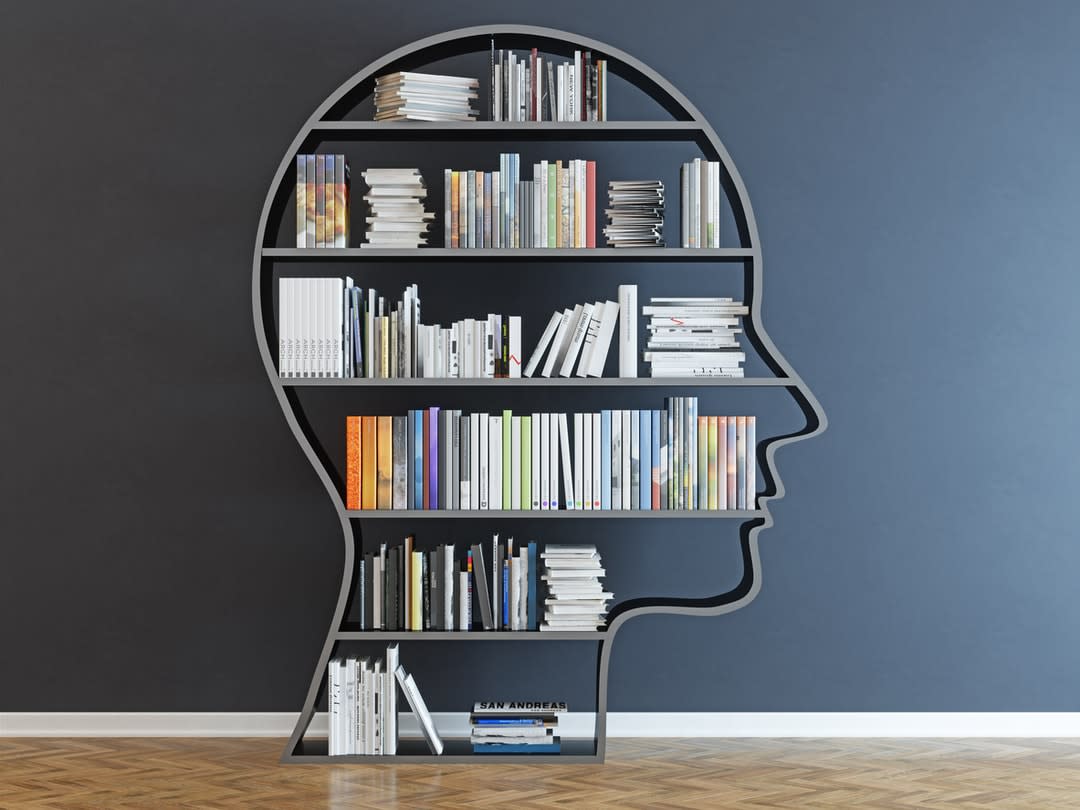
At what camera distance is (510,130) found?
323cm

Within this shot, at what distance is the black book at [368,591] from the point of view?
124 inches

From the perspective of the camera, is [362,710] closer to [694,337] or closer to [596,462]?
[596,462]

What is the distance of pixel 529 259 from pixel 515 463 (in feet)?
2.14

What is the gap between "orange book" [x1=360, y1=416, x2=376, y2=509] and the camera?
123 inches

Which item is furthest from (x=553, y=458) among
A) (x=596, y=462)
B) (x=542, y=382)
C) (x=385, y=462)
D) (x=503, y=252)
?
(x=503, y=252)

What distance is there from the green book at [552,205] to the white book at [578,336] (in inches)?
8.5

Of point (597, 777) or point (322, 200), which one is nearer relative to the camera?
point (597, 777)

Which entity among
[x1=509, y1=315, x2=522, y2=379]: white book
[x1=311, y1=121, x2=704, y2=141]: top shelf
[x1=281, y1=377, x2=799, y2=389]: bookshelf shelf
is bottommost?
[x1=281, y1=377, x2=799, y2=389]: bookshelf shelf

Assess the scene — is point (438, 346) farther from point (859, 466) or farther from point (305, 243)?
point (859, 466)

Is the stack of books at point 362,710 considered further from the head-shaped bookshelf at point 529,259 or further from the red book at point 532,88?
the red book at point 532,88

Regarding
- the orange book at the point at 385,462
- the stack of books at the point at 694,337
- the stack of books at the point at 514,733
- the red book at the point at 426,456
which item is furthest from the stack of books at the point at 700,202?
the stack of books at the point at 514,733

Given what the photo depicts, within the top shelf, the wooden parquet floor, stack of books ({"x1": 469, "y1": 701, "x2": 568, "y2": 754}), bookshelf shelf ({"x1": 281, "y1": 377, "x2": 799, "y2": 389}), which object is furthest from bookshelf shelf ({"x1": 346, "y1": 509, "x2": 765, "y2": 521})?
the top shelf

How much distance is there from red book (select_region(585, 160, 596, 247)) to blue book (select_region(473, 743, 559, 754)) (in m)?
1.50

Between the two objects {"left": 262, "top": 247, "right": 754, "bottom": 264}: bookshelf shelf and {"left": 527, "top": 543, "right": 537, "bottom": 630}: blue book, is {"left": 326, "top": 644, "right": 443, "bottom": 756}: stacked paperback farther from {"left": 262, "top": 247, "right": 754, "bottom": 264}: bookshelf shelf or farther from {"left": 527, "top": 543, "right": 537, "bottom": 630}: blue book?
{"left": 262, "top": 247, "right": 754, "bottom": 264}: bookshelf shelf
